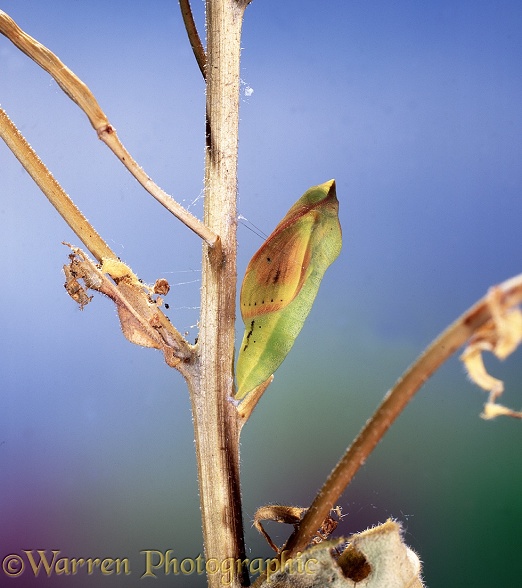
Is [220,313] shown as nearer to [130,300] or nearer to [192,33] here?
[130,300]

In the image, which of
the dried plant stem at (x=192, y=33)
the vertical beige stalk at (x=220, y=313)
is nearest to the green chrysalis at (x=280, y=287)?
the vertical beige stalk at (x=220, y=313)

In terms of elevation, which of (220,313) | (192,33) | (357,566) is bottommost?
(357,566)

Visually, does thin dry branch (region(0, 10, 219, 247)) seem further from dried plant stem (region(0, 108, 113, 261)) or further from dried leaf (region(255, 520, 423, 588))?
dried leaf (region(255, 520, 423, 588))

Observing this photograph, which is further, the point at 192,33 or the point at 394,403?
the point at 192,33

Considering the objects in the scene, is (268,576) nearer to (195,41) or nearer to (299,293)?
(299,293)

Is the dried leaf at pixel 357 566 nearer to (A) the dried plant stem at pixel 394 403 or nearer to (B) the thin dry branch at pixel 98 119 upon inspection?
(A) the dried plant stem at pixel 394 403

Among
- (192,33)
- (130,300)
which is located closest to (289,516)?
(130,300)

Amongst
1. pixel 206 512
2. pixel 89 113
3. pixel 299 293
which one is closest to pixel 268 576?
pixel 206 512
